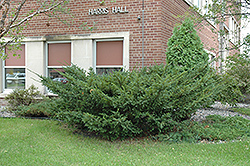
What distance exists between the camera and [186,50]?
7.06 m

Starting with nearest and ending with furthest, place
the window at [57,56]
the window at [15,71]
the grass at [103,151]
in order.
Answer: the grass at [103,151], the window at [57,56], the window at [15,71]

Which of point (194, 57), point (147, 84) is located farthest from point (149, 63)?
point (147, 84)

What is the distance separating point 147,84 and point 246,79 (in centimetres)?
734

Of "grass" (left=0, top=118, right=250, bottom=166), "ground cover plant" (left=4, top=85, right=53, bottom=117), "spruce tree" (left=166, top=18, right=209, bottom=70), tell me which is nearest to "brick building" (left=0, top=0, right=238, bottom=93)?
"ground cover plant" (left=4, top=85, right=53, bottom=117)

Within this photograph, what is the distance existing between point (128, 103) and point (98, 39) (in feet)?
14.7

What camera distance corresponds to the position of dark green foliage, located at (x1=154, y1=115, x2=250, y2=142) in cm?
523

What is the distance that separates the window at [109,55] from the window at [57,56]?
1197 millimetres

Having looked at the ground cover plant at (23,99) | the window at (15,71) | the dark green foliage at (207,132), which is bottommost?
the dark green foliage at (207,132)

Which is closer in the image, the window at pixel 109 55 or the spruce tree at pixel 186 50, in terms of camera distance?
the spruce tree at pixel 186 50

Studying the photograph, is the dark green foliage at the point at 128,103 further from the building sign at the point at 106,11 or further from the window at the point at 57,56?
the window at the point at 57,56

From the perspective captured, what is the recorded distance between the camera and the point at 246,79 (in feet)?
36.2

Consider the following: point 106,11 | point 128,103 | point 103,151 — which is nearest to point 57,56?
point 106,11

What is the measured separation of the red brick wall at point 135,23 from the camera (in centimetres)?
812

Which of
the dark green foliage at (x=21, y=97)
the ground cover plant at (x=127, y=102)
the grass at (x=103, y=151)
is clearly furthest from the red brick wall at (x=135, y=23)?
the grass at (x=103, y=151)
